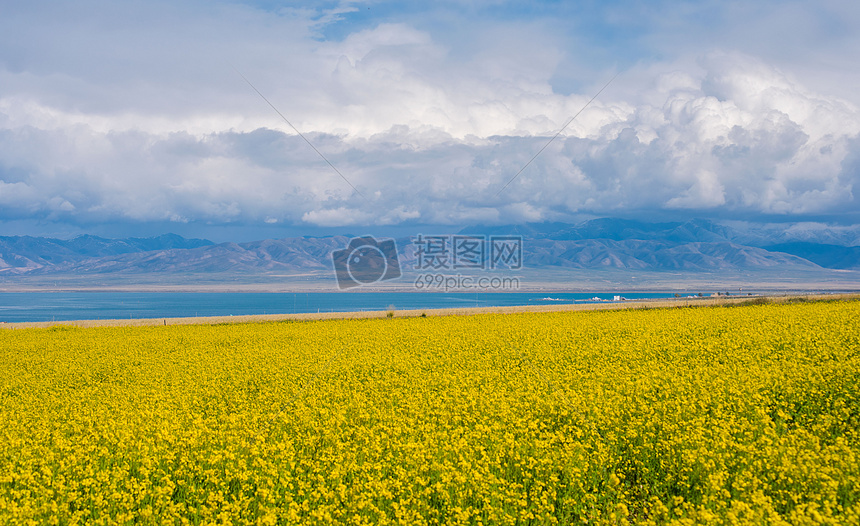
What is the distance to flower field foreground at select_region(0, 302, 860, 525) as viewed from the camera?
780 centimetres

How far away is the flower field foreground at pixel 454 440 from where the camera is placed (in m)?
7.80

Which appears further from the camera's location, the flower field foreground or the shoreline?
the shoreline

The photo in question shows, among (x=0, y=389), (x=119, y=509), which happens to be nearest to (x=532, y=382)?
(x=119, y=509)

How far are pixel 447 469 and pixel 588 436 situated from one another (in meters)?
3.07

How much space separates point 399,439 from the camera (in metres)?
10.3

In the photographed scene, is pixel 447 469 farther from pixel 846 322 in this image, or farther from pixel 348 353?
pixel 846 322

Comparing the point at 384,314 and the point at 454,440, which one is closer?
the point at 454,440

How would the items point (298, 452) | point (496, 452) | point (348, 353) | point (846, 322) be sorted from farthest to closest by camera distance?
point (846, 322) → point (348, 353) → point (298, 452) → point (496, 452)

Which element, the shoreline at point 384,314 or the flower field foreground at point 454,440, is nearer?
the flower field foreground at point 454,440

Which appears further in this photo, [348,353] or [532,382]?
[348,353]

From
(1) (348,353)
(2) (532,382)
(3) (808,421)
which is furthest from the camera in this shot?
(1) (348,353)

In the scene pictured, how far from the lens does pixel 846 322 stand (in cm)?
2339

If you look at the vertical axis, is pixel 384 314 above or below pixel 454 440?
below

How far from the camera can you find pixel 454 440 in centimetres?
984
